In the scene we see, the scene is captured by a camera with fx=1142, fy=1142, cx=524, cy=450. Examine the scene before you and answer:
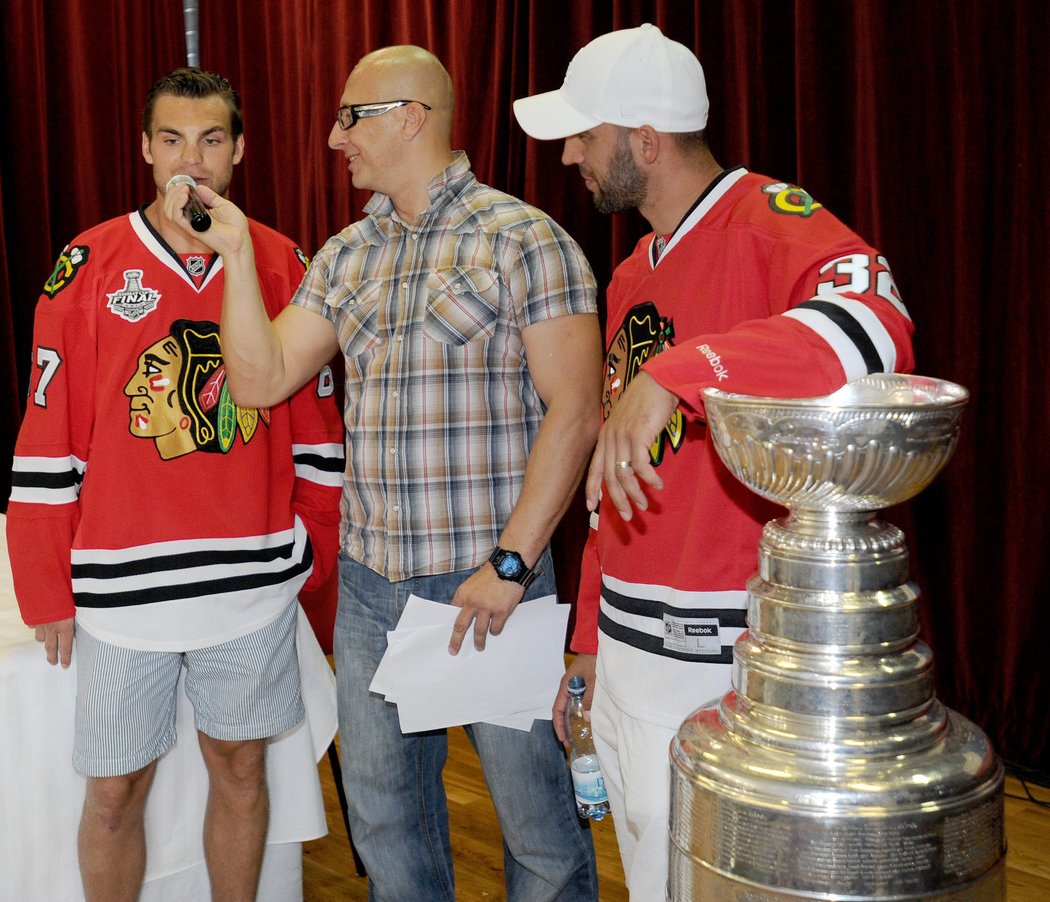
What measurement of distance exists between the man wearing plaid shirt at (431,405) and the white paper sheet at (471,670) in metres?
0.03

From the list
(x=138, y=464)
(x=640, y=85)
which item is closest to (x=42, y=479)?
(x=138, y=464)

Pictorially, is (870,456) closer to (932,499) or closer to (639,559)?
(639,559)

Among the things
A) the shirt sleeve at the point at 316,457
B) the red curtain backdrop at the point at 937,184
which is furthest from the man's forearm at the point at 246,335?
the red curtain backdrop at the point at 937,184

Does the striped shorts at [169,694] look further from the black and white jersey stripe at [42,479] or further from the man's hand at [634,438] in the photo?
the man's hand at [634,438]

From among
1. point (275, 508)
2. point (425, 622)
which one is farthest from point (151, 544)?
point (425, 622)

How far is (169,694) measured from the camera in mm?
1929

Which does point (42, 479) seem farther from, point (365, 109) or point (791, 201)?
point (791, 201)

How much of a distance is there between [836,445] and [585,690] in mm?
1066

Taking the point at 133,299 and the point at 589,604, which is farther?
the point at 133,299

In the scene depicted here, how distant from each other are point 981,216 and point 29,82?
3814 mm

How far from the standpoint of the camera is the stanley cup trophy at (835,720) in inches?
18.8

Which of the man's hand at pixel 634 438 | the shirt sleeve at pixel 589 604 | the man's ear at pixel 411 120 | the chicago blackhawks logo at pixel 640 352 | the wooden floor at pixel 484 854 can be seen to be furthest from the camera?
the wooden floor at pixel 484 854

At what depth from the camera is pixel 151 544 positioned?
1.85 meters

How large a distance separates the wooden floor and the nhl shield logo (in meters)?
1.31
